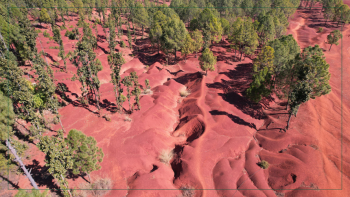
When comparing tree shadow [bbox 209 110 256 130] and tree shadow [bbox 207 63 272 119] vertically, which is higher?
tree shadow [bbox 207 63 272 119]

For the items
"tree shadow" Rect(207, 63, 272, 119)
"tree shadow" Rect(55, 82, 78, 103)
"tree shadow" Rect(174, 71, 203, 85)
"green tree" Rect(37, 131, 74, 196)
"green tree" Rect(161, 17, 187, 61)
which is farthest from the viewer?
"green tree" Rect(161, 17, 187, 61)

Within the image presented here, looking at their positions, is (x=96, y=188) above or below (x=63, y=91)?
below

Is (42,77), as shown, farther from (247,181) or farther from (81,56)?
(247,181)

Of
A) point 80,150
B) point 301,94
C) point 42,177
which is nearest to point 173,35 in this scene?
point 301,94

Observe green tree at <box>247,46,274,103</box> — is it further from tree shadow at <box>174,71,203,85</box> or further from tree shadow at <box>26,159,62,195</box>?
tree shadow at <box>26,159,62,195</box>

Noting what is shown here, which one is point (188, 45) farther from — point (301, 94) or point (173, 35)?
point (301, 94)

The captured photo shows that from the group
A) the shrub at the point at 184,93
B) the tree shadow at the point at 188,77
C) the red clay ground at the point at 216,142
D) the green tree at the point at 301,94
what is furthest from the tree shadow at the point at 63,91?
the green tree at the point at 301,94

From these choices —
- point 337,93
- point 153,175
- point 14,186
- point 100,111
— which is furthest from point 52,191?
point 337,93

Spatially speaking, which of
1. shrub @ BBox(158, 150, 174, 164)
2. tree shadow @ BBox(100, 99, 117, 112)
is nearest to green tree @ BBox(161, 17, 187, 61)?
tree shadow @ BBox(100, 99, 117, 112)
